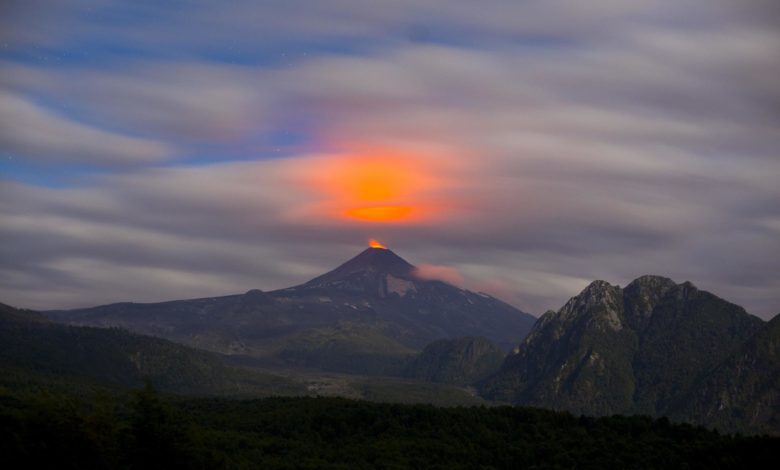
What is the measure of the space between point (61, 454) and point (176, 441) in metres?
17.9

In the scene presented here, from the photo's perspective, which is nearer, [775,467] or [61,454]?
[61,454]

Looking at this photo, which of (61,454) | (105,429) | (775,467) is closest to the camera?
(61,454)

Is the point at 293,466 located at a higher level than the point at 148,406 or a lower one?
lower

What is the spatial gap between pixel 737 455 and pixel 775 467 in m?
13.2

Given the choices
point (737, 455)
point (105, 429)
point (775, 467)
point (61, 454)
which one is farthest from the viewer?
point (737, 455)

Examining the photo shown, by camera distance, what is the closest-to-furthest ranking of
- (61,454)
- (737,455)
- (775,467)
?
(61,454)
(775,467)
(737,455)

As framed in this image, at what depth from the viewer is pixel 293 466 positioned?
638 ft

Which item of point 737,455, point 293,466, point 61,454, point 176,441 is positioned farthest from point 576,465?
point 61,454

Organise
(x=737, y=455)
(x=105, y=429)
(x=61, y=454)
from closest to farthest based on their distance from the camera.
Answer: (x=61, y=454) → (x=105, y=429) → (x=737, y=455)

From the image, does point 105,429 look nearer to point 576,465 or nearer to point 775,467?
point 576,465

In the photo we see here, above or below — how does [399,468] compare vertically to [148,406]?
below

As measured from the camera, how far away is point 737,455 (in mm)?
187625

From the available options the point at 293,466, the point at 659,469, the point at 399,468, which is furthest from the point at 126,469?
the point at 659,469

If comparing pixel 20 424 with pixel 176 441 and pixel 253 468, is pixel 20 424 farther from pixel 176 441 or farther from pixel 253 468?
pixel 253 468
